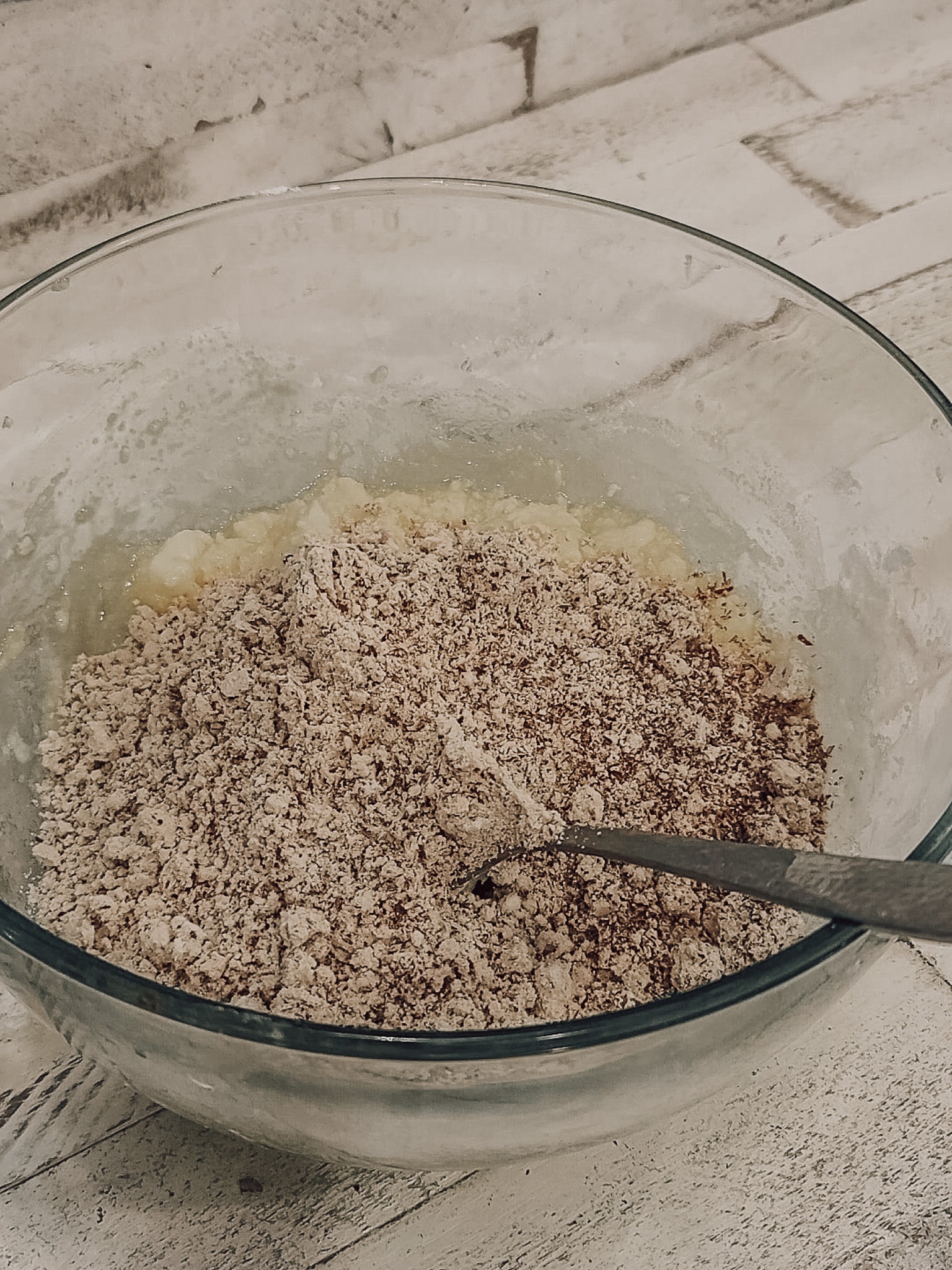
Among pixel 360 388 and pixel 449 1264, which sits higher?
pixel 360 388

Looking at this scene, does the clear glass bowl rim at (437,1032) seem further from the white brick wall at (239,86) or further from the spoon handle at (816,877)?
the white brick wall at (239,86)

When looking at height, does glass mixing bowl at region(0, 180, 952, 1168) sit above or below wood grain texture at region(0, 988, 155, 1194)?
above

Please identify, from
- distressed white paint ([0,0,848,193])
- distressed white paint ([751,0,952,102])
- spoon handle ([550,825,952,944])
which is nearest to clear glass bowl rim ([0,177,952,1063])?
spoon handle ([550,825,952,944])

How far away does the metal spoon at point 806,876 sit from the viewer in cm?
52

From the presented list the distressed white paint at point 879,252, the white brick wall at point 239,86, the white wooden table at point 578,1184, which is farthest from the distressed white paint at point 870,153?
the white wooden table at point 578,1184

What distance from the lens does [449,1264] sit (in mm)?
670

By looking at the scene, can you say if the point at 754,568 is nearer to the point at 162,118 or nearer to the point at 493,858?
the point at 493,858

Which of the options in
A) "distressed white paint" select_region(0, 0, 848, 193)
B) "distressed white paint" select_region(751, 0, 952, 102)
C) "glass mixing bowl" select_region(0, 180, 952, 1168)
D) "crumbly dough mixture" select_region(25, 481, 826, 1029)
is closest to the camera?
"crumbly dough mixture" select_region(25, 481, 826, 1029)

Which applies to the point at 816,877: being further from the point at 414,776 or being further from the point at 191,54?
the point at 191,54

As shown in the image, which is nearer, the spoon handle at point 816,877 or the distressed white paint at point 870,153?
the spoon handle at point 816,877

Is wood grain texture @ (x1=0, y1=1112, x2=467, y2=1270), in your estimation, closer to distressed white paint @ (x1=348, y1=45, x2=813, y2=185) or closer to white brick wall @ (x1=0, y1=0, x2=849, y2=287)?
white brick wall @ (x1=0, y1=0, x2=849, y2=287)

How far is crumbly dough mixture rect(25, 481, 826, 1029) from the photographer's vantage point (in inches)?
25.9

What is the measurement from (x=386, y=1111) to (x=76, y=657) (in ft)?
1.43

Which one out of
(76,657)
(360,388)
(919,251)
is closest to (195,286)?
(360,388)
